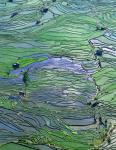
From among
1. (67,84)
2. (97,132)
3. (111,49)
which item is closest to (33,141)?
(97,132)

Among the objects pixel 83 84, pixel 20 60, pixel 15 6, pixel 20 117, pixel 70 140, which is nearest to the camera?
pixel 70 140

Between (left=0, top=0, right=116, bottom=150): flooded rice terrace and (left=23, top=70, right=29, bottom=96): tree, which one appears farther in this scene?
(left=23, top=70, right=29, bottom=96): tree

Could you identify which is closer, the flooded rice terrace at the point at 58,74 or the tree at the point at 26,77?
the flooded rice terrace at the point at 58,74

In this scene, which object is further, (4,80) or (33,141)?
(4,80)

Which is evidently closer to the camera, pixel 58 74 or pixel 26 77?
pixel 26 77

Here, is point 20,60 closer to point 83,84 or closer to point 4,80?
point 4,80

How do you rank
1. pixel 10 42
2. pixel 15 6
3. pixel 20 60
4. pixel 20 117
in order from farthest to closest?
pixel 15 6 → pixel 10 42 → pixel 20 60 → pixel 20 117
